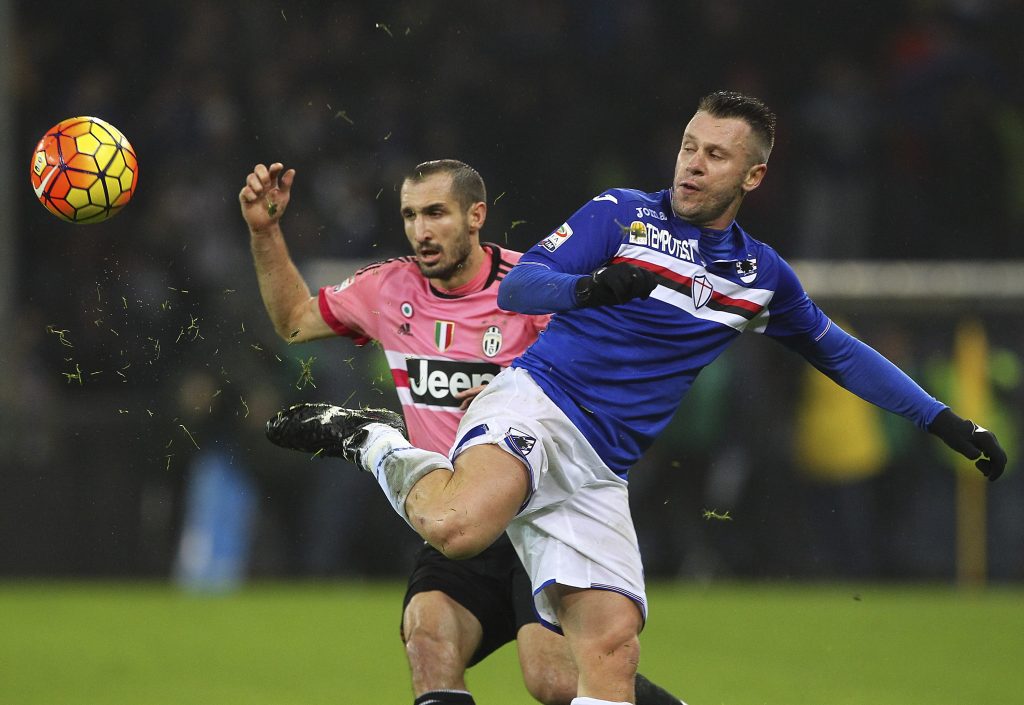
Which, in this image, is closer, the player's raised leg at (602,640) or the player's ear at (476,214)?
the player's raised leg at (602,640)

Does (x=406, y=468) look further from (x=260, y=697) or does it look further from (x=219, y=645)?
A: (x=219, y=645)

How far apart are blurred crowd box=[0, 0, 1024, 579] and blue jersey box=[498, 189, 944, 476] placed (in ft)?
20.1

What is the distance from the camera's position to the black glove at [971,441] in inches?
210

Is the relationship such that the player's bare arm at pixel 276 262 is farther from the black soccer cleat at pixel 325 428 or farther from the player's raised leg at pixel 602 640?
the player's raised leg at pixel 602 640

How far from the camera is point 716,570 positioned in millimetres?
12023

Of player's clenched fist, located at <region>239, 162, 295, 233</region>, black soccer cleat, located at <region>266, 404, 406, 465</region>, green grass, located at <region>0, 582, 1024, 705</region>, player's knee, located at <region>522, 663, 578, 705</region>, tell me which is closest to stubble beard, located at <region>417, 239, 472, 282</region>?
black soccer cleat, located at <region>266, 404, 406, 465</region>

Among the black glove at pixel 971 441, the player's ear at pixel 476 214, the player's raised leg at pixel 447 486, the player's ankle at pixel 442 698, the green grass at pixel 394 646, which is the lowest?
the green grass at pixel 394 646

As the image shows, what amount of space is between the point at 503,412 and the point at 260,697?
340cm

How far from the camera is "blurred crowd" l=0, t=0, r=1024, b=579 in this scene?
37.9 feet

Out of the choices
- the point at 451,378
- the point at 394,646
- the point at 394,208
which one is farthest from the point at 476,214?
the point at 394,208

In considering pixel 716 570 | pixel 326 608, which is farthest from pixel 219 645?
pixel 716 570

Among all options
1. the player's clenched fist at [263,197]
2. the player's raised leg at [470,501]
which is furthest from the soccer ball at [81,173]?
the player's raised leg at [470,501]

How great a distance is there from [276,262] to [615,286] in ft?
5.82

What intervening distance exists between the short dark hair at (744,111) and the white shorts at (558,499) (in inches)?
43.9
